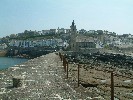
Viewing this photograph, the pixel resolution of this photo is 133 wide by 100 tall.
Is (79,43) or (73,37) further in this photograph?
(79,43)

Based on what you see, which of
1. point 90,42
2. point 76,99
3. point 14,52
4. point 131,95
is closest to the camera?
point 76,99

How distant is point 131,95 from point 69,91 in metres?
3.50

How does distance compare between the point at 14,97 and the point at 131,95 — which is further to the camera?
the point at 131,95

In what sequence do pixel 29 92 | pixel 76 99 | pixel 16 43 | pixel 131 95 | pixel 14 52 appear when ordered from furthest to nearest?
pixel 16 43, pixel 14 52, pixel 131 95, pixel 29 92, pixel 76 99

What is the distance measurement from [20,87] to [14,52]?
429 ft

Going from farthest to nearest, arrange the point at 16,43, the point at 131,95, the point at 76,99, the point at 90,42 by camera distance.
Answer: the point at 16,43, the point at 90,42, the point at 131,95, the point at 76,99

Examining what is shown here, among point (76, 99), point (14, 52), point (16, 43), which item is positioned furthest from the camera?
point (16, 43)

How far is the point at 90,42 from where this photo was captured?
106m

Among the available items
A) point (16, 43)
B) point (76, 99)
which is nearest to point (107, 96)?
point (76, 99)

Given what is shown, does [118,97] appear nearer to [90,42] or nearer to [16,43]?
[90,42]

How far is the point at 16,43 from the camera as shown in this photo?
528 feet

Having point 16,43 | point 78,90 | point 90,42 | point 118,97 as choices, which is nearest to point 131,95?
point 118,97

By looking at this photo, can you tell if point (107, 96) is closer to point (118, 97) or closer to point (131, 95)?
point (118, 97)

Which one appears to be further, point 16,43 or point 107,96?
point 16,43
